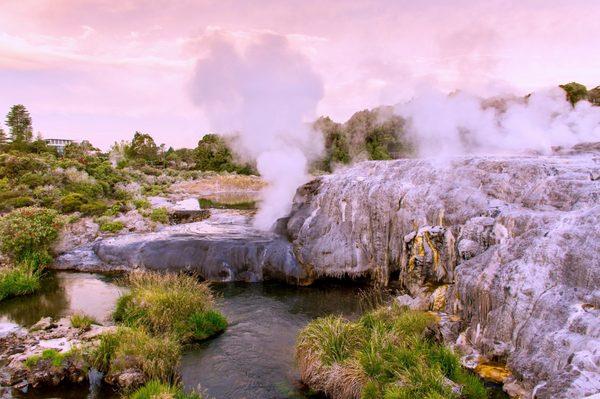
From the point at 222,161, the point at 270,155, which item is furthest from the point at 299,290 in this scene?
the point at 222,161

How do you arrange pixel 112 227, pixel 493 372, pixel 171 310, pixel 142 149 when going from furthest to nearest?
pixel 142 149 → pixel 112 227 → pixel 171 310 → pixel 493 372

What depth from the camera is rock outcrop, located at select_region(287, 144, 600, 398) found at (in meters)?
8.90

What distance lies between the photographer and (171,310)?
1284cm

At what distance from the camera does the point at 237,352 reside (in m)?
12.3

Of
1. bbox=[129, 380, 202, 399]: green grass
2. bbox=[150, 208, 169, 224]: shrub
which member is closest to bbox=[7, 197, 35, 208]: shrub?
bbox=[150, 208, 169, 224]: shrub

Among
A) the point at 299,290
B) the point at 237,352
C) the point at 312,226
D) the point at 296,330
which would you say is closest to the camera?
the point at 237,352

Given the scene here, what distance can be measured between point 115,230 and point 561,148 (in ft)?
78.7

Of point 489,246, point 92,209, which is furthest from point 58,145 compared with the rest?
point 489,246

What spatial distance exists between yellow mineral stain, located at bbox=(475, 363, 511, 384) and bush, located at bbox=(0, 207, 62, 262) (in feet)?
62.0

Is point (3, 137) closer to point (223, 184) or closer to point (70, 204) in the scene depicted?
point (223, 184)

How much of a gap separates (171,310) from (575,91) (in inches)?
1415

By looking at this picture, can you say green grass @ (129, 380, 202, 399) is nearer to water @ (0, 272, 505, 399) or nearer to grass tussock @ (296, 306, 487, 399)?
water @ (0, 272, 505, 399)

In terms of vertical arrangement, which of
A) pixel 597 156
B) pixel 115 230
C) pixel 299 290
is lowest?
pixel 299 290

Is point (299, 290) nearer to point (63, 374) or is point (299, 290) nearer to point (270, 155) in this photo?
point (63, 374)
